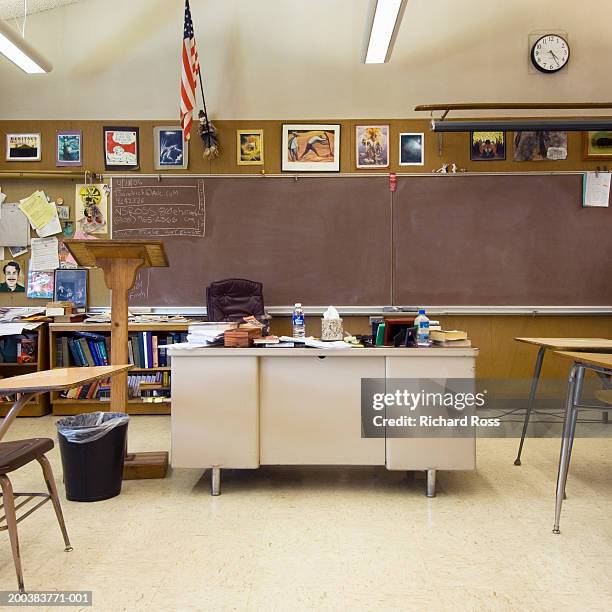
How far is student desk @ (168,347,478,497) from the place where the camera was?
2982mm

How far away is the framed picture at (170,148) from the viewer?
5332 millimetres

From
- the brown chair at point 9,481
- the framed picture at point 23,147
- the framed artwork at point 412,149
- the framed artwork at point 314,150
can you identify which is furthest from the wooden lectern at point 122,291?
the framed artwork at point 412,149

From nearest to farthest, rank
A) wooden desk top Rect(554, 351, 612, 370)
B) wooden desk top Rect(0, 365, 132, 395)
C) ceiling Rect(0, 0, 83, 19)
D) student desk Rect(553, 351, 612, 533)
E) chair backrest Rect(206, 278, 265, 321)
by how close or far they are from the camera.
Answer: wooden desk top Rect(0, 365, 132, 395) → wooden desk top Rect(554, 351, 612, 370) → student desk Rect(553, 351, 612, 533) → chair backrest Rect(206, 278, 265, 321) → ceiling Rect(0, 0, 83, 19)

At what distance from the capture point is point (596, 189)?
207 inches

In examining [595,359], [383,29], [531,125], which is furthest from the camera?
[531,125]

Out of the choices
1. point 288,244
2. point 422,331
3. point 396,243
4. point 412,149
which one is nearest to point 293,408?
→ point 422,331

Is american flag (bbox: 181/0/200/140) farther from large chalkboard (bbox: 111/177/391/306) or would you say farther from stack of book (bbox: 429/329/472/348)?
stack of book (bbox: 429/329/472/348)

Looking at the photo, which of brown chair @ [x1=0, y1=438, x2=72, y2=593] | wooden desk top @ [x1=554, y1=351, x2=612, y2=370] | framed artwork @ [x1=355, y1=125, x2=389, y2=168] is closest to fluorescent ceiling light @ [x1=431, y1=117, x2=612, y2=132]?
framed artwork @ [x1=355, y1=125, x2=389, y2=168]

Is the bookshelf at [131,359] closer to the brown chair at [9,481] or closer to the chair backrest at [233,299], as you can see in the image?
the chair backrest at [233,299]

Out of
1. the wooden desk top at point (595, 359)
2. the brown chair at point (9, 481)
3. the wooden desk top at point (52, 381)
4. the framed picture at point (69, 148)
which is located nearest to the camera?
the brown chair at point (9, 481)

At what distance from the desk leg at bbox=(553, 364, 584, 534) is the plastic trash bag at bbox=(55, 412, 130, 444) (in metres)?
2.17

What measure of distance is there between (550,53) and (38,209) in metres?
5.07

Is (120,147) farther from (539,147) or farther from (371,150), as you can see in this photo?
(539,147)

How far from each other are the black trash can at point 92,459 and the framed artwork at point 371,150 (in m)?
3.37
